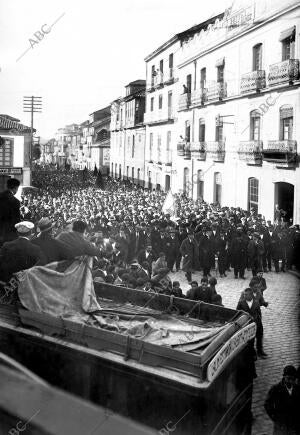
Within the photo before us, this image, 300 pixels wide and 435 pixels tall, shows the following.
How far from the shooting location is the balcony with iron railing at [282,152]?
61.0 feet

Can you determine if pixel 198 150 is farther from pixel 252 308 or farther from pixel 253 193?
pixel 252 308

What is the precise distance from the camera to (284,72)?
1886 centimetres

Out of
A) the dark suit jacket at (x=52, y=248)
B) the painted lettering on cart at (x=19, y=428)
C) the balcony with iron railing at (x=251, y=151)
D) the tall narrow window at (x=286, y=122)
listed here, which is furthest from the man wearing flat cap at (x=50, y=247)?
the balcony with iron railing at (x=251, y=151)

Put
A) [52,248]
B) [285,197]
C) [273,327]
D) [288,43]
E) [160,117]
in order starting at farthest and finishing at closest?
[160,117] < [285,197] < [288,43] < [273,327] < [52,248]

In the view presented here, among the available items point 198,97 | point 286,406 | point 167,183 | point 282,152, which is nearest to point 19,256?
point 286,406

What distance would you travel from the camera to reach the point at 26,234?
5.93 m

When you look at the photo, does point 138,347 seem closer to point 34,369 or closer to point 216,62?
point 34,369

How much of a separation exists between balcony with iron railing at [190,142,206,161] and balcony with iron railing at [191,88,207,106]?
243 centimetres

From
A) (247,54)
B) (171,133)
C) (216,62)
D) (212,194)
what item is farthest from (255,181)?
(171,133)

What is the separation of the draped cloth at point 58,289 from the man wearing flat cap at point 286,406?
2315 mm

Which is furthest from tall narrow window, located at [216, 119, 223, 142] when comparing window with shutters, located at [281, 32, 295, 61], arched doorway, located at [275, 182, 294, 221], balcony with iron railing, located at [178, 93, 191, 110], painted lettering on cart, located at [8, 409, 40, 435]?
painted lettering on cart, located at [8, 409, 40, 435]

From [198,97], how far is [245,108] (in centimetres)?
528

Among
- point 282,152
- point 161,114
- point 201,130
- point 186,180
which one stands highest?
point 161,114

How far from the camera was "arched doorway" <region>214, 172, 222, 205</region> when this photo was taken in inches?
1019
